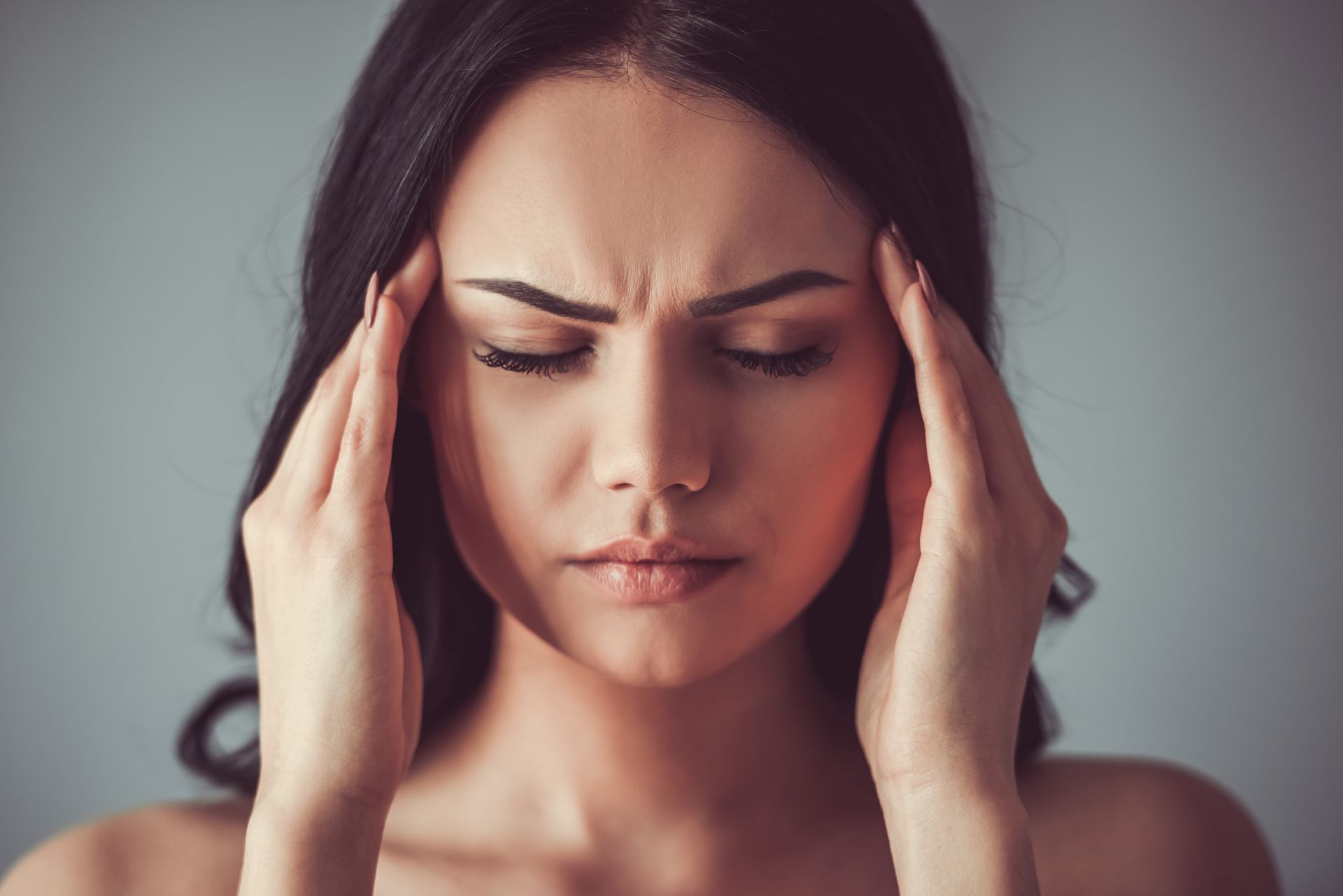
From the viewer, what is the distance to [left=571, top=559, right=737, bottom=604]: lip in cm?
142

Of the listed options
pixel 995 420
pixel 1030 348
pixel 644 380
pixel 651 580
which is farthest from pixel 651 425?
pixel 1030 348

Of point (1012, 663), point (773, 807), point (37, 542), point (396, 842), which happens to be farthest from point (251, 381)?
point (1012, 663)

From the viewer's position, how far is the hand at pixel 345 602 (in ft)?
4.76

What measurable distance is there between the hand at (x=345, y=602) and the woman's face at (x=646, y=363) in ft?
0.21

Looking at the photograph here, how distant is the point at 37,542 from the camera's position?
240 centimetres

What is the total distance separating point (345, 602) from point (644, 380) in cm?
44

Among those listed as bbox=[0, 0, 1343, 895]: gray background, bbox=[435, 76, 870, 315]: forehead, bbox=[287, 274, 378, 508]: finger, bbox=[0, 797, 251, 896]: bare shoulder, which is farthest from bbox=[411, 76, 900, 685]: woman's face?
bbox=[0, 0, 1343, 895]: gray background

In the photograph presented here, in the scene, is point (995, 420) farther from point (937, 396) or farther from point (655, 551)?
point (655, 551)

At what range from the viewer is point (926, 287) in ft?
4.99

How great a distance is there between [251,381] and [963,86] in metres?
1.45

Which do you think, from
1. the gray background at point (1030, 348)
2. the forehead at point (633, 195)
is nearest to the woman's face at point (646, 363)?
the forehead at point (633, 195)

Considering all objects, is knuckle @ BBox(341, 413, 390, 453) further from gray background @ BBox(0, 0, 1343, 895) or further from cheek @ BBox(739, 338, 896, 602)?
gray background @ BBox(0, 0, 1343, 895)

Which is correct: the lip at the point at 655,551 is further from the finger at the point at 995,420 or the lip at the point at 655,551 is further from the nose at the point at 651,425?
the finger at the point at 995,420

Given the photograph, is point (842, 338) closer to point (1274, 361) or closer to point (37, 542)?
point (1274, 361)
